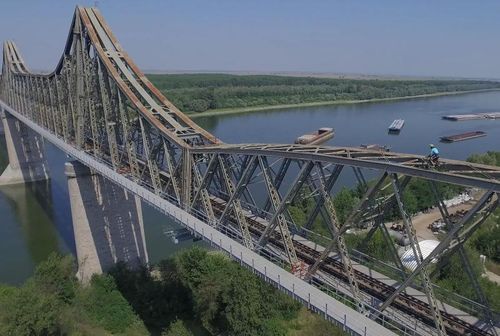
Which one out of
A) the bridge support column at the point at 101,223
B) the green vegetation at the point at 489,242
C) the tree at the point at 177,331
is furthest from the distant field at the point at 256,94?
the tree at the point at 177,331

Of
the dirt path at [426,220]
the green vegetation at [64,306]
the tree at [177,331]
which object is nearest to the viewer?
the green vegetation at [64,306]

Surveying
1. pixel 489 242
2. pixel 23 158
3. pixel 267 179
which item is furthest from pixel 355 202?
pixel 23 158

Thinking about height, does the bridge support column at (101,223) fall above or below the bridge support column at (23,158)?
above

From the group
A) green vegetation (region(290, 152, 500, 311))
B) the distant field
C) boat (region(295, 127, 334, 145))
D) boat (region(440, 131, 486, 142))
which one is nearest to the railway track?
green vegetation (region(290, 152, 500, 311))

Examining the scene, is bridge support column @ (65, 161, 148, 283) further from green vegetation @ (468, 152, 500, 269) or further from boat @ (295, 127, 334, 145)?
boat @ (295, 127, 334, 145)

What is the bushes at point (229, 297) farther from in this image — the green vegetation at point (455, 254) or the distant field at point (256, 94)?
the distant field at point (256, 94)

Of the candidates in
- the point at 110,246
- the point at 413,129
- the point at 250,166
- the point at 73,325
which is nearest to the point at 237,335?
the point at 73,325

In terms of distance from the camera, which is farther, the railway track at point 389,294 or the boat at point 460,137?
the boat at point 460,137

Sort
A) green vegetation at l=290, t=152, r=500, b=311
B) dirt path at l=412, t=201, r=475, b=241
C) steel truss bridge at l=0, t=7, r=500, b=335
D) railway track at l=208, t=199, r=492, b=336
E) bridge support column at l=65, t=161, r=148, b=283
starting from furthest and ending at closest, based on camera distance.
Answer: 1. dirt path at l=412, t=201, r=475, b=241
2. bridge support column at l=65, t=161, r=148, b=283
3. green vegetation at l=290, t=152, r=500, b=311
4. railway track at l=208, t=199, r=492, b=336
5. steel truss bridge at l=0, t=7, r=500, b=335
